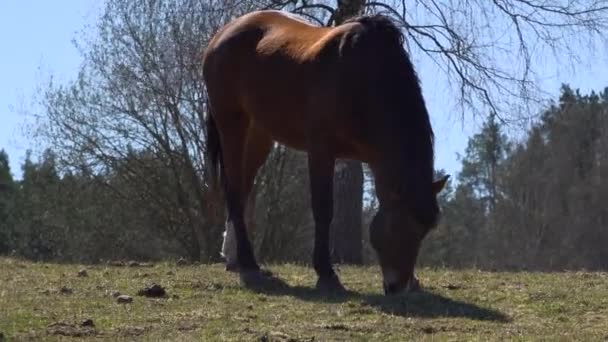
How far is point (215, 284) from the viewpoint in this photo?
31.9ft

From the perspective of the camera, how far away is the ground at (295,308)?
7227mm

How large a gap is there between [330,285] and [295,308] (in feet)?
3.33

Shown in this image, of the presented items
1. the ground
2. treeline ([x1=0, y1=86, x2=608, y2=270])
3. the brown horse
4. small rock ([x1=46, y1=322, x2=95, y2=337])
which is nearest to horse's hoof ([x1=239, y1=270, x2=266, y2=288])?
the brown horse

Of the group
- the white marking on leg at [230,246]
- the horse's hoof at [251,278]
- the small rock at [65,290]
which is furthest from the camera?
the white marking on leg at [230,246]

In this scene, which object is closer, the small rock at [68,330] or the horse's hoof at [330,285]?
the small rock at [68,330]

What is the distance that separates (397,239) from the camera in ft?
27.9

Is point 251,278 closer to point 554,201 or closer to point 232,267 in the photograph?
point 232,267

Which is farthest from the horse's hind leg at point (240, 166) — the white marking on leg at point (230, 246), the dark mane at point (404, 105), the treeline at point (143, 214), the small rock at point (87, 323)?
the treeline at point (143, 214)

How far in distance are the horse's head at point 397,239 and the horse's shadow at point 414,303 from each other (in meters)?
0.16

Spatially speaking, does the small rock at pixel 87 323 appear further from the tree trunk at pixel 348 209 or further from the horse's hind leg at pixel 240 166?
the tree trunk at pixel 348 209

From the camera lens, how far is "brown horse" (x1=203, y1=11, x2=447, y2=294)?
28.2 ft

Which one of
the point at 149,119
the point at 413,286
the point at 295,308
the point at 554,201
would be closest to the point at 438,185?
the point at 413,286

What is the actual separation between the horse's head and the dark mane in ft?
0.29

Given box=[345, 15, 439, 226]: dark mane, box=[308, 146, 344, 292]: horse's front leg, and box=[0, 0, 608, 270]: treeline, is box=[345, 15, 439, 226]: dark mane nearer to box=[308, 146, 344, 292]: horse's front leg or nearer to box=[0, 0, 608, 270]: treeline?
box=[308, 146, 344, 292]: horse's front leg
